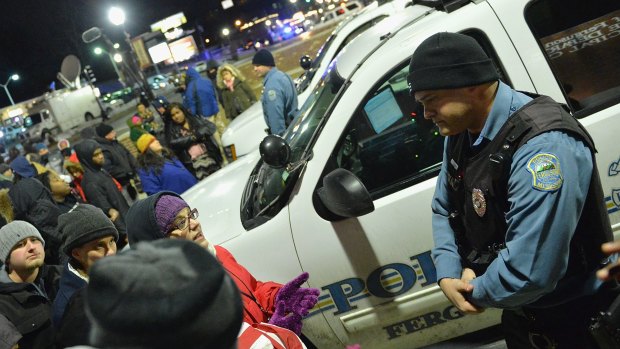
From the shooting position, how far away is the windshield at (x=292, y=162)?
2967 mm

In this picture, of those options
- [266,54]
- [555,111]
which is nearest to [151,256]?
[555,111]

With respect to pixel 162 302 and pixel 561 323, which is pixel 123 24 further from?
pixel 162 302

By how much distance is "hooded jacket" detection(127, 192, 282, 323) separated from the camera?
230 cm

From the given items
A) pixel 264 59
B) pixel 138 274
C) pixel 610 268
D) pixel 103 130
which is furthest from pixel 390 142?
pixel 103 130

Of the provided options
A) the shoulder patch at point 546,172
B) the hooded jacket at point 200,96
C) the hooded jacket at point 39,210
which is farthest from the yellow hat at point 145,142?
the shoulder patch at point 546,172

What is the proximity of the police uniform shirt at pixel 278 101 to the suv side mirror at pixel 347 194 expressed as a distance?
339 centimetres

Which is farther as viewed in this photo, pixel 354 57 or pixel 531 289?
pixel 354 57

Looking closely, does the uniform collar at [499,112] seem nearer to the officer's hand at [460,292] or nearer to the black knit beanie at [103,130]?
the officer's hand at [460,292]

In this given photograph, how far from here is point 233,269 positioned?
2430mm

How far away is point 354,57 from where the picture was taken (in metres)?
3.26

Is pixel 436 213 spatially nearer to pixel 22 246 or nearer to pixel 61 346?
pixel 61 346

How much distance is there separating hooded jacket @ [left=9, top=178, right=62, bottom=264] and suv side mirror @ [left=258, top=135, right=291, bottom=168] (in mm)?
3645

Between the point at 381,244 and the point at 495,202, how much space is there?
40.9 inches

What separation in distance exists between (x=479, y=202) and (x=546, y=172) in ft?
0.87
